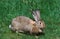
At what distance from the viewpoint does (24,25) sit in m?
7.47

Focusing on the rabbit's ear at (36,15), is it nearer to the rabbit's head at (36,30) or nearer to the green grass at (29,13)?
the green grass at (29,13)

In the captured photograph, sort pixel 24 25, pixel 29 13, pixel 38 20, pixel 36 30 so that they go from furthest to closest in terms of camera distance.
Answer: pixel 29 13 → pixel 38 20 → pixel 24 25 → pixel 36 30

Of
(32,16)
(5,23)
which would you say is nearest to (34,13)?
(32,16)

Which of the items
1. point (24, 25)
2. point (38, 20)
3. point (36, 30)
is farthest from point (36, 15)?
point (36, 30)

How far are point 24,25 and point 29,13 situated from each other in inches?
43.1

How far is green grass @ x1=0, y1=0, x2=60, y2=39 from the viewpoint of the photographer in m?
7.41

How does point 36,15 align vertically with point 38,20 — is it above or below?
above

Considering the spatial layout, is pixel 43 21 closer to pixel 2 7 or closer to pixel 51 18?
pixel 51 18

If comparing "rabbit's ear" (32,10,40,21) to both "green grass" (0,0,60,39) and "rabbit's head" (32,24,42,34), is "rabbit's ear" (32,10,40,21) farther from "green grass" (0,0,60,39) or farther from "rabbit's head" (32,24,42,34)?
"rabbit's head" (32,24,42,34)

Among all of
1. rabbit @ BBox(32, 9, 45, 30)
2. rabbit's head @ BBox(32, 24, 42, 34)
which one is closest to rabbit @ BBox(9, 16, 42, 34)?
rabbit's head @ BBox(32, 24, 42, 34)

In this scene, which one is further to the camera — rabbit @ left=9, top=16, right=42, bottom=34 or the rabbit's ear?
the rabbit's ear

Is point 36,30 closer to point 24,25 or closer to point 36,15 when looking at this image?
point 24,25

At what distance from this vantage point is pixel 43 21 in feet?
26.0

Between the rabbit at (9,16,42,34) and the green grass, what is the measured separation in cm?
14
